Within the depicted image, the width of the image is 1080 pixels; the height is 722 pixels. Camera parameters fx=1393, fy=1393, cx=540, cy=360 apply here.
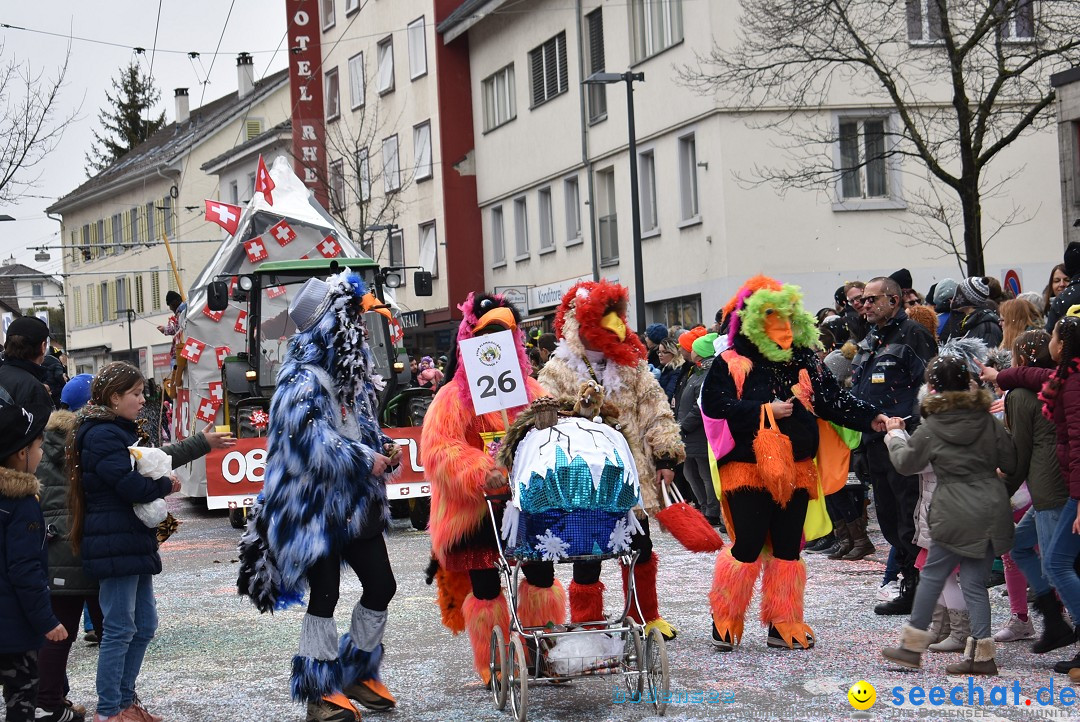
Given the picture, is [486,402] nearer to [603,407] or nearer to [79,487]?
[603,407]

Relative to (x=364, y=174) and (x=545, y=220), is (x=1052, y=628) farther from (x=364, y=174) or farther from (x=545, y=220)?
(x=364, y=174)

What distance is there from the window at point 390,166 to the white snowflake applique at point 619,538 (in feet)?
110

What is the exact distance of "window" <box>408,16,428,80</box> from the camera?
3709 cm

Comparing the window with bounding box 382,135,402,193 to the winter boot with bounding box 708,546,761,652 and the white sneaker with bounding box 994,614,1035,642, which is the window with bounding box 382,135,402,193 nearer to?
the winter boot with bounding box 708,546,761,652

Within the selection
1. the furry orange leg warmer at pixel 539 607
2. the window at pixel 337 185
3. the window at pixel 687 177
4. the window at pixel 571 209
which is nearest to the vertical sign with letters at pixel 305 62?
the window at pixel 337 185

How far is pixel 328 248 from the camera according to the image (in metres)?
18.4

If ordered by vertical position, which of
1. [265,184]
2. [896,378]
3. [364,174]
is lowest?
[896,378]

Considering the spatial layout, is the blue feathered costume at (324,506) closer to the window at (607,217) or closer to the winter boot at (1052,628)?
the winter boot at (1052,628)

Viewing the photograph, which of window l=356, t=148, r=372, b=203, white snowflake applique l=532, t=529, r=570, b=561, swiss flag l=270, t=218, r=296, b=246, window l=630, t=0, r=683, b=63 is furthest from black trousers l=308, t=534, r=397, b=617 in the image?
window l=356, t=148, r=372, b=203

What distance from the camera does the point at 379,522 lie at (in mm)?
6578

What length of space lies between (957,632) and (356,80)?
36.3 metres

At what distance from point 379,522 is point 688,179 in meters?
20.3

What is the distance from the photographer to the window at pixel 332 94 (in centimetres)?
4294

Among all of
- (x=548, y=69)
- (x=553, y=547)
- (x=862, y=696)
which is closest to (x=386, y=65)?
(x=548, y=69)
